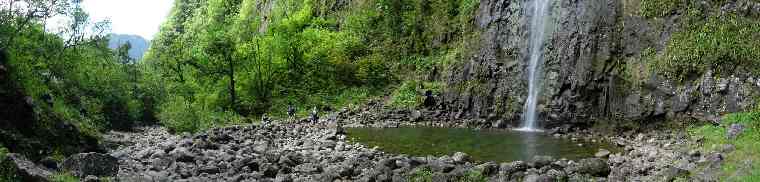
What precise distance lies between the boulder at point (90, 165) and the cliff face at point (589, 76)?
66.0 feet

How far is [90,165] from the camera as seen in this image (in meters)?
14.1

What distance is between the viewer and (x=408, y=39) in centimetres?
5131

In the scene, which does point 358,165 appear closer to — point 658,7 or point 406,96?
point 658,7

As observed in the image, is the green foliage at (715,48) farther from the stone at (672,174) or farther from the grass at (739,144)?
the stone at (672,174)

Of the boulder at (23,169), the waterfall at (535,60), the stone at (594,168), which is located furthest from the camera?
the waterfall at (535,60)

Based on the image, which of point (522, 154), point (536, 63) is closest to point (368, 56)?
point (536, 63)

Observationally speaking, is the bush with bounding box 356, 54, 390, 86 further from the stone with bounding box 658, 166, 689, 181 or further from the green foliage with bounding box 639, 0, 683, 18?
the stone with bounding box 658, 166, 689, 181

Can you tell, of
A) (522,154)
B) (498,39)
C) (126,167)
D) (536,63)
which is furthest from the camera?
(498,39)

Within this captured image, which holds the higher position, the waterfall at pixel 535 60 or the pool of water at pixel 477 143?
the waterfall at pixel 535 60

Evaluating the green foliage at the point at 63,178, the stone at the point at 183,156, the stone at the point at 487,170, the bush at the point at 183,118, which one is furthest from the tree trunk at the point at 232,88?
the stone at the point at 487,170

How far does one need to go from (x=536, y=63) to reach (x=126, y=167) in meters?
22.8

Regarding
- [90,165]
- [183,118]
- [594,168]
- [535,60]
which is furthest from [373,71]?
[90,165]

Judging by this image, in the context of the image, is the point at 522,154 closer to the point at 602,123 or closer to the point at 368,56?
the point at 602,123

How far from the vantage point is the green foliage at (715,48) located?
2269cm
